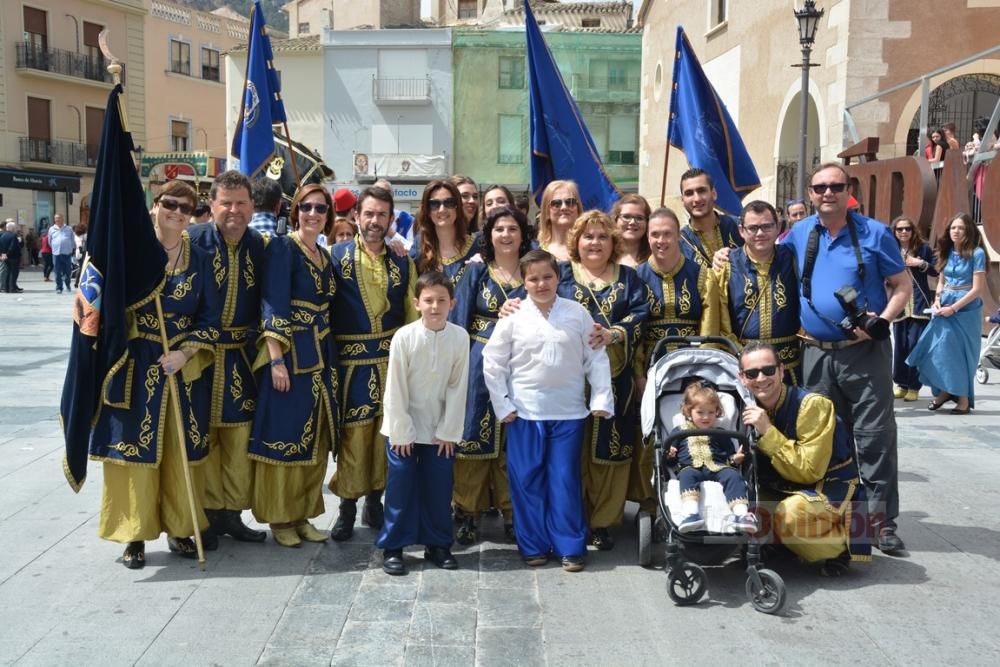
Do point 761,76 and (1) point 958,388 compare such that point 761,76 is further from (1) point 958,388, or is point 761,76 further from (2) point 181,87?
(2) point 181,87

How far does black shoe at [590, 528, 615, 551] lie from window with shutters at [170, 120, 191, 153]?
139 feet

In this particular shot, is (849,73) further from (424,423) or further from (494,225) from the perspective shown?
(424,423)

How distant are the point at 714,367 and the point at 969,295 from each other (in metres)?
5.27

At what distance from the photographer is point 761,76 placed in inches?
745

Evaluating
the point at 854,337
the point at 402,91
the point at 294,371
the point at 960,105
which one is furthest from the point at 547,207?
the point at 402,91

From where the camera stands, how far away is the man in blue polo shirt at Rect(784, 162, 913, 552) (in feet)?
16.1

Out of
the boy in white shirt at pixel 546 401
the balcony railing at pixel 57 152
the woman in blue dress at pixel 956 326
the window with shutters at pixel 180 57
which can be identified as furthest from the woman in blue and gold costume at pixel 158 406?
the window with shutters at pixel 180 57

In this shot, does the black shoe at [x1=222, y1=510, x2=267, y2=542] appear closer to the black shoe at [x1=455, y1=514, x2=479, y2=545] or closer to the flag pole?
the flag pole

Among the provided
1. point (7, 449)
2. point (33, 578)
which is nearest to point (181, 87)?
point (7, 449)

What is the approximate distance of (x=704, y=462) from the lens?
178 inches

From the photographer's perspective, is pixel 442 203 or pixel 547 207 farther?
pixel 547 207

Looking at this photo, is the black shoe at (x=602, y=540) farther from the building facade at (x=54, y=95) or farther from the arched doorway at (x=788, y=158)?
the building facade at (x=54, y=95)

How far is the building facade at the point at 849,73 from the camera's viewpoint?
14.5m

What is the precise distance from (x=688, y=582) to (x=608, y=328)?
134 cm
